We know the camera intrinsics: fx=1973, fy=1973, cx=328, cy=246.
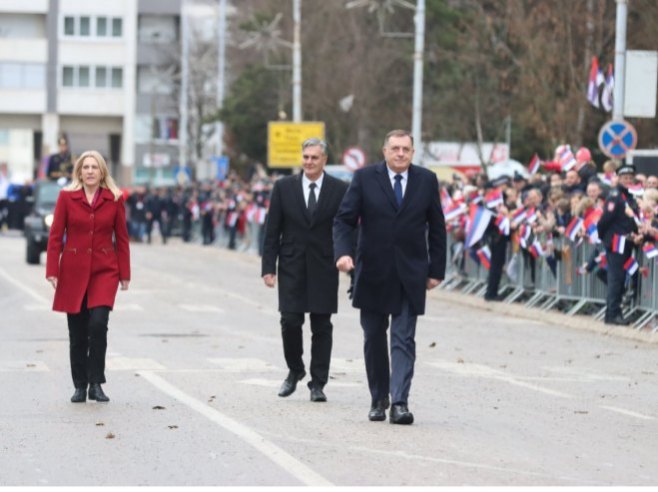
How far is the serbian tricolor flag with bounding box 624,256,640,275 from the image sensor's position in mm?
22797

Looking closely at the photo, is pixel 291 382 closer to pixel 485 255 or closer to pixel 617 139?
pixel 485 255

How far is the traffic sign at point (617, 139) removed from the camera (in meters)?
29.4

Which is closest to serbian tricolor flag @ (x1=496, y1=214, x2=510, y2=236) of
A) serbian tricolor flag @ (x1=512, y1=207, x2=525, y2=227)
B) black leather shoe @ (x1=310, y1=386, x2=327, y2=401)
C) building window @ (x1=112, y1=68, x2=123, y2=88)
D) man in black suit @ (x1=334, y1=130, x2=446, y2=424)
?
serbian tricolor flag @ (x1=512, y1=207, x2=525, y2=227)

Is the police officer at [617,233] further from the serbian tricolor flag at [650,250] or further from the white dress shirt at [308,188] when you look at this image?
the white dress shirt at [308,188]

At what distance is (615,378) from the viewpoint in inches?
666

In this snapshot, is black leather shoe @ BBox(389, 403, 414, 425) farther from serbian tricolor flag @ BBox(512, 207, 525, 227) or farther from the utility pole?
the utility pole

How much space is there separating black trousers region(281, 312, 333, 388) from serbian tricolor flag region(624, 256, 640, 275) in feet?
29.8

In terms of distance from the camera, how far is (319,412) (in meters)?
13.4

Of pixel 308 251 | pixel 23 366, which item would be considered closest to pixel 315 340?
pixel 308 251

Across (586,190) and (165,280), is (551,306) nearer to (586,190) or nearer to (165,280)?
(586,190)

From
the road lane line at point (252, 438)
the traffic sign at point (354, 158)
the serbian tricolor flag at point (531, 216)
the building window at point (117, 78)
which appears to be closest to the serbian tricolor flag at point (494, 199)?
the serbian tricolor flag at point (531, 216)

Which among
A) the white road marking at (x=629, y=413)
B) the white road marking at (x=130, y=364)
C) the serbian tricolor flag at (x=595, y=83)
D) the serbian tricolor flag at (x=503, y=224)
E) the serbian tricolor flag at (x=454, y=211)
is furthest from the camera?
the serbian tricolor flag at (x=595, y=83)

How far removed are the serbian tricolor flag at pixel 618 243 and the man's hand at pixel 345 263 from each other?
407 inches

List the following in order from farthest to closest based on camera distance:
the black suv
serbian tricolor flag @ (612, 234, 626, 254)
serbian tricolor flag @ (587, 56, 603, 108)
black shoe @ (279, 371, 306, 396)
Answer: the black suv → serbian tricolor flag @ (587, 56, 603, 108) → serbian tricolor flag @ (612, 234, 626, 254) → black shoe @ (279, 371, 306, 396)
